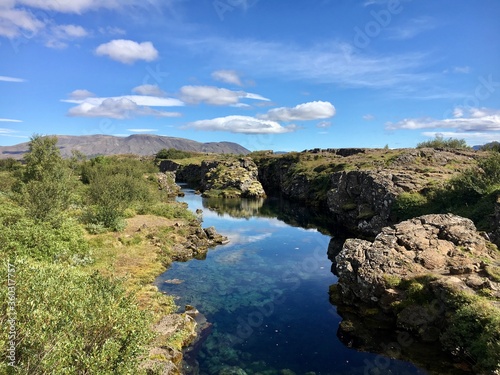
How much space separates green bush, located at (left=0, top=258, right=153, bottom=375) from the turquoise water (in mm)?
8503

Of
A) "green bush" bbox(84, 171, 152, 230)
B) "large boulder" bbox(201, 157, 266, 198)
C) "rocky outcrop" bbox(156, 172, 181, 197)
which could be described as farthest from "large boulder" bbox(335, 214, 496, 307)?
"large boulder" bbox(201, 157, 266, 198)

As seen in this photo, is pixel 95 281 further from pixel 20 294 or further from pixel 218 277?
pixel 218 277

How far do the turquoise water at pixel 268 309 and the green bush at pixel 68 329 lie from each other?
8503mm

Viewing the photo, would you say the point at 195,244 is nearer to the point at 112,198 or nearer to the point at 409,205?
the point at 112,198

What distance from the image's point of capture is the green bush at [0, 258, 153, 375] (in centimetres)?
1062

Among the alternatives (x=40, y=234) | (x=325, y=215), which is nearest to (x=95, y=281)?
(x=40, y=234)

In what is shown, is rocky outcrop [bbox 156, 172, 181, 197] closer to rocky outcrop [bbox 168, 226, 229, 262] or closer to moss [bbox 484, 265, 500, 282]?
rocky outcrop [bbox 168, 226, 229, 262]

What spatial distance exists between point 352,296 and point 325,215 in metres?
48.6

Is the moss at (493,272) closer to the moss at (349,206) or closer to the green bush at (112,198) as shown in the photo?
the moss at (349,206)

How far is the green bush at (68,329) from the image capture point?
10625 mm

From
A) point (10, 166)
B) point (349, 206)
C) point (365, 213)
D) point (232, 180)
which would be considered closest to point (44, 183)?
point (365, 213)

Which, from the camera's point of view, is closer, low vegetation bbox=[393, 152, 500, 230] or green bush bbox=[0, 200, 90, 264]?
green bush bbox=[0, 200, 90, 264]

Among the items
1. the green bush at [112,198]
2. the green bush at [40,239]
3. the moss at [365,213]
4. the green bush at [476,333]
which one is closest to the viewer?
the green bush at [476,333]

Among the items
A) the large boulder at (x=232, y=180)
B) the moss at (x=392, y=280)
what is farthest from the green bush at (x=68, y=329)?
the large boulder at (x=232, y=180)
